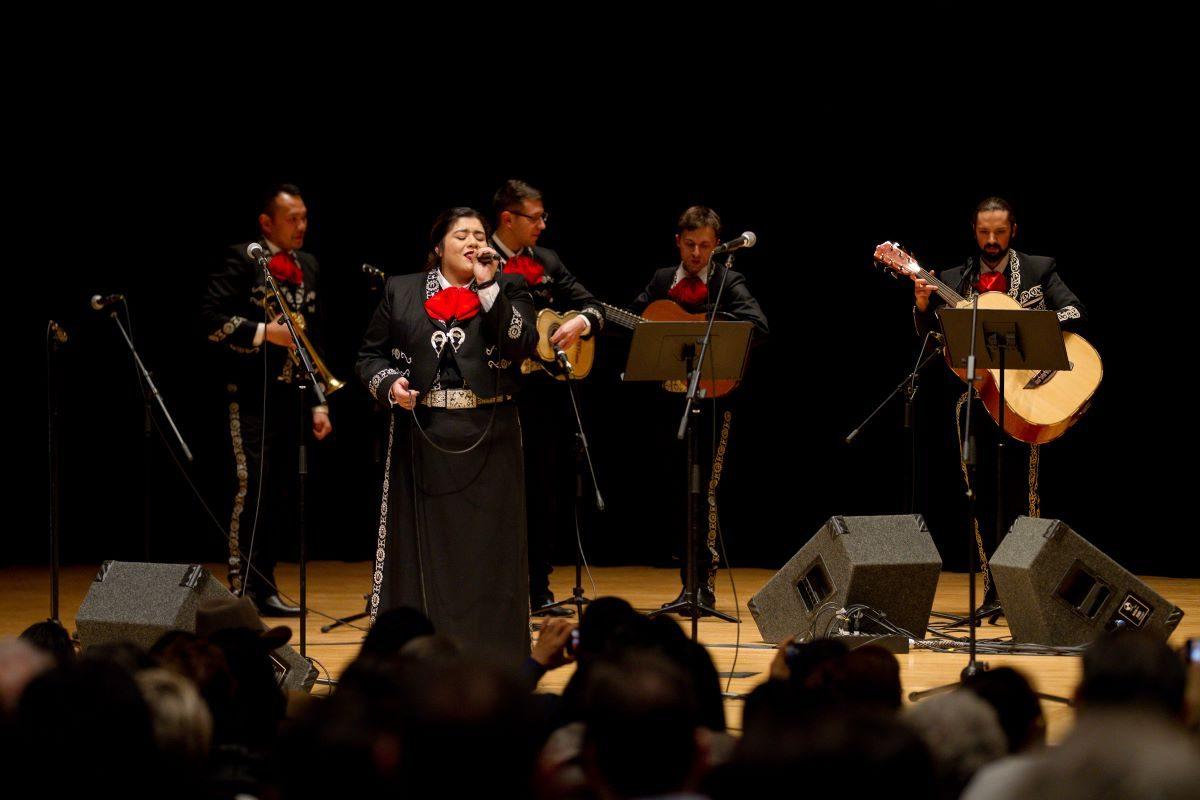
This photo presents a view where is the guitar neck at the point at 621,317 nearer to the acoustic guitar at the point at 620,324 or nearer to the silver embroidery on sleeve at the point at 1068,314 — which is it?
the acoustic guitar at the point at 620,324

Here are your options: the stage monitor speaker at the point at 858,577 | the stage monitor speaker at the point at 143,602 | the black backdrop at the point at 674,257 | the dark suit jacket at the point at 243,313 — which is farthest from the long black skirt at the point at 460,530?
the black backdrop at the point at 674,257

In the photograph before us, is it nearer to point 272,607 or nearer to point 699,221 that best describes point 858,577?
point 699,221

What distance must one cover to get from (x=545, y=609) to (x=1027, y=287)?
2.62 meters

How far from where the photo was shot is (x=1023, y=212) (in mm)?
8117

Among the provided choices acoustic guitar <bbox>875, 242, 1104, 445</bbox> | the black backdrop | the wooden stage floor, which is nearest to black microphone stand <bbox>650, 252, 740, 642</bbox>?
the wooden stage floor

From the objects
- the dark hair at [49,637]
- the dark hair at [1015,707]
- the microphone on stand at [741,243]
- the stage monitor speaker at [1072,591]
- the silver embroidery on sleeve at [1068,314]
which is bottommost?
the stage monitor speaker at [1072,591]

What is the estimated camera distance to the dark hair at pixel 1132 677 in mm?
2375

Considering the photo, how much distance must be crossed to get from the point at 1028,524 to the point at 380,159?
4.26m

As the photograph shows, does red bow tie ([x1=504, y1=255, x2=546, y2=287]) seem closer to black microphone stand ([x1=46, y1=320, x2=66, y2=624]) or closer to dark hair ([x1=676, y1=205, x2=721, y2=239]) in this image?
dark hair ([x1=676, y1=205, x2=721, y2=239])

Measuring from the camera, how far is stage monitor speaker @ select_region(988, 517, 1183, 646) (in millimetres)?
5844

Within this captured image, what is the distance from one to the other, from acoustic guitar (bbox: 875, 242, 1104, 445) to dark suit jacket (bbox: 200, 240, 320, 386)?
2.56 metres

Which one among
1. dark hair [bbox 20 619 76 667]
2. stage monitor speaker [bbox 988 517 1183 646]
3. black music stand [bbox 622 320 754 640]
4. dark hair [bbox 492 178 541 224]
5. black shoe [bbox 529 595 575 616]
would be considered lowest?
black shoe [bbox 529 595 575 616]

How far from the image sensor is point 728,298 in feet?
22.7

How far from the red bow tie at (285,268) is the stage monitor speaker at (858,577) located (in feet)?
8.16
